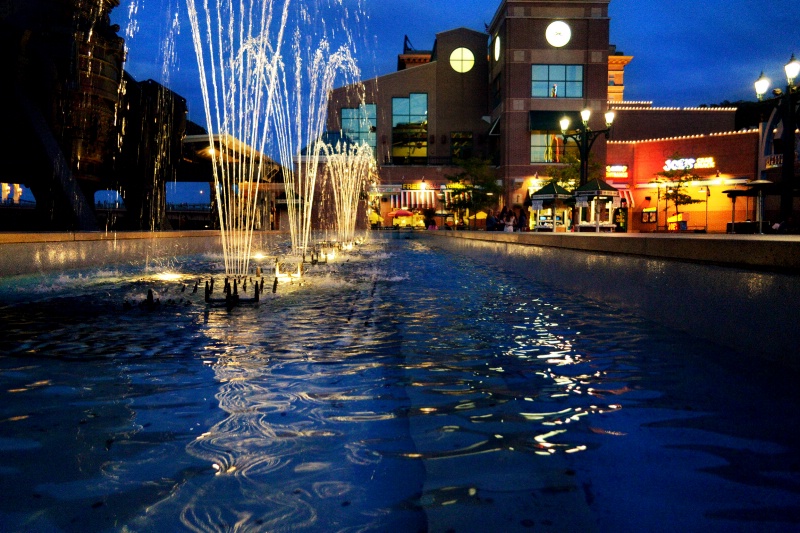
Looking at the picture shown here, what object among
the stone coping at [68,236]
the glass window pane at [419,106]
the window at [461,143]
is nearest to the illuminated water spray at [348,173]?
the glass window pane at [419,106]

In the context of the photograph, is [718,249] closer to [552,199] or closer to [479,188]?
[552,199]

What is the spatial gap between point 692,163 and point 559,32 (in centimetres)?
1361

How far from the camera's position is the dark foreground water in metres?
2.51

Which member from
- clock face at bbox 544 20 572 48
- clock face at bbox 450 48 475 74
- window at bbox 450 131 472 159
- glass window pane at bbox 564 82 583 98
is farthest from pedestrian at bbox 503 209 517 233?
clock face at bbox 450 48 475 74

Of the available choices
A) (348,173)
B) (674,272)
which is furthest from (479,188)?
(674,272)

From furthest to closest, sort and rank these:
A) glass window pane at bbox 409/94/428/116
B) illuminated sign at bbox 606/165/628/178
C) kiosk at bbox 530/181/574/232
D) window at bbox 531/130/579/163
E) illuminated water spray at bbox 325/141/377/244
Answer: glass window pane at bbox 409/94/428/116 < illuminated water spray at bbox 325/141/377/244 < window at bbox 531/130/579/163 < illuminated sign at bbox 606/165/628/178 < kiosk at bbox 530/181/574/232

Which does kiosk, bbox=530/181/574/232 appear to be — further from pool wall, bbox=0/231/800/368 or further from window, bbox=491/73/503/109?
window, bbox=491/73/503/109

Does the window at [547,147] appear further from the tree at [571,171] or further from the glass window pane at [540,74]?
the glass window pane at [540,74]

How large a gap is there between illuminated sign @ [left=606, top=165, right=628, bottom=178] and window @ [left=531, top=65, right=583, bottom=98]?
583cm

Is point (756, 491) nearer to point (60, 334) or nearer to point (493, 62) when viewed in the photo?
point (60, 334)

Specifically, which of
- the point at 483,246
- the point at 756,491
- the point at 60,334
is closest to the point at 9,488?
the point at 756,491

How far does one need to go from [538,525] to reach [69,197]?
22.3 m

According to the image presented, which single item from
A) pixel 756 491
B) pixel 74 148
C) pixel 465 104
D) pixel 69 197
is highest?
pixel 465 104

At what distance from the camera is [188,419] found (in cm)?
359
